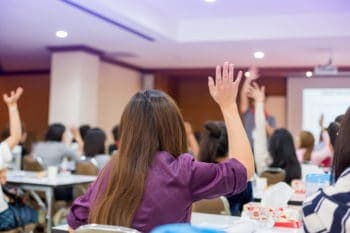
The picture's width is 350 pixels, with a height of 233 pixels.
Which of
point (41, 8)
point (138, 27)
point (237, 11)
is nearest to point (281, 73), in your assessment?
point (237, 11)

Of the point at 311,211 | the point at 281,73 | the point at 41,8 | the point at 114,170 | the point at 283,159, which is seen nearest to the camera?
the point at 311,211

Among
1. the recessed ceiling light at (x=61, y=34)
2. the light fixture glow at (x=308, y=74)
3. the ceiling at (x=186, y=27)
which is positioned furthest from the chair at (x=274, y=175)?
the light fixture glow at (x=308, y=74)

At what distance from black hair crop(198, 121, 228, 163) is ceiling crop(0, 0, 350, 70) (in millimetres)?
2548

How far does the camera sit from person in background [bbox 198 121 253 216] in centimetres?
313

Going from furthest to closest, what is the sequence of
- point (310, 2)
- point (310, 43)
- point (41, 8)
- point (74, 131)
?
point (74, 131) < point (310, 43) < point (310, 2) < point (41, 8)

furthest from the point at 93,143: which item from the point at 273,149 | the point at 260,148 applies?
the point at 273,149

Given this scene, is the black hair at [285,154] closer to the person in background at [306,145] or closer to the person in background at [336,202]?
the person in background at [306,145]

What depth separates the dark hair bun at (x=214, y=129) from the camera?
128 inches

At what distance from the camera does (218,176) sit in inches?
61.7

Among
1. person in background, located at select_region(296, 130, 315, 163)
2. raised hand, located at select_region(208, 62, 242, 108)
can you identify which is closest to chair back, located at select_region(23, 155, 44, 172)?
person in background, located at select_region(296, 130, 315, 163)

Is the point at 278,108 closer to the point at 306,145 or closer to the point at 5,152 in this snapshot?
the point at 306,145

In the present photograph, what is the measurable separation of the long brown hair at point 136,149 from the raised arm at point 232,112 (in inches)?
6.8

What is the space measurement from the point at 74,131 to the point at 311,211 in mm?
6507

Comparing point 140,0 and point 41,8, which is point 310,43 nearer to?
point 140,0
